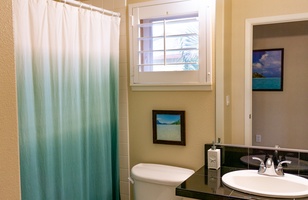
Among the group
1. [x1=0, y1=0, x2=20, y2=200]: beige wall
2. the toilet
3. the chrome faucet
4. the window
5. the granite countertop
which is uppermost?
the window

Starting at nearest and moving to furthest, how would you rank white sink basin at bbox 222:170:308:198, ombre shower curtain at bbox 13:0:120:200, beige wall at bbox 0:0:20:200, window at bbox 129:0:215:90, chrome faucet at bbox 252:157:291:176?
beige wall at bbox 0:0:20:200
ombre shower curtain at bbox 13:0:120:200
white sink basin at bbox 222:170:308:198
chrome faucet at bbox 252:157:291:176
window at bbox 129:0:215:90

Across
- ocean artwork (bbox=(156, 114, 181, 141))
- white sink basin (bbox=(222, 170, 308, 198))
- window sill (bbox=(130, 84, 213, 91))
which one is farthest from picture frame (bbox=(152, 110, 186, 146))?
white sink basin (bbox=(222, 170, 308, 198))

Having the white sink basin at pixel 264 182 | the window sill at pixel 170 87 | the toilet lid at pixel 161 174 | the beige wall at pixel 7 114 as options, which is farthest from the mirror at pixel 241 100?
the beige wall at pixel 7 114

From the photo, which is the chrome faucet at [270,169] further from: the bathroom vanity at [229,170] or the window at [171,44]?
the window at [171,44]

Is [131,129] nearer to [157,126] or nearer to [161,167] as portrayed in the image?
[157,126]

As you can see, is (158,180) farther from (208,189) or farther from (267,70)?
(267,70)

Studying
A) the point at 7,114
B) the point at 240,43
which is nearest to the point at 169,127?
the point at 240,43

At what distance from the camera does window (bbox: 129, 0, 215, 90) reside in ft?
6.61

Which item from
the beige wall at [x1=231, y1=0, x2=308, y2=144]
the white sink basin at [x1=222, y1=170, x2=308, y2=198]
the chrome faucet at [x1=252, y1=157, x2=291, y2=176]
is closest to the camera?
the white sink basin at [x1=222, y1=170, x2=308, y2=198]

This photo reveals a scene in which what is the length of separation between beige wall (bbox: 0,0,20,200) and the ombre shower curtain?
74 centimetres

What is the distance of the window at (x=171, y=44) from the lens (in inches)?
79.4

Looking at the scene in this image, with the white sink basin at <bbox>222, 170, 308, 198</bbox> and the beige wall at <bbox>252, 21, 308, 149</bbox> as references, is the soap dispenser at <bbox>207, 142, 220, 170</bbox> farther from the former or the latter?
the beige wall at <bbox>252, 21, 308, 149</bbox>

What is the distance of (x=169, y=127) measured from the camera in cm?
218

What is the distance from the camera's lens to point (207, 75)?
2018 millimetres
